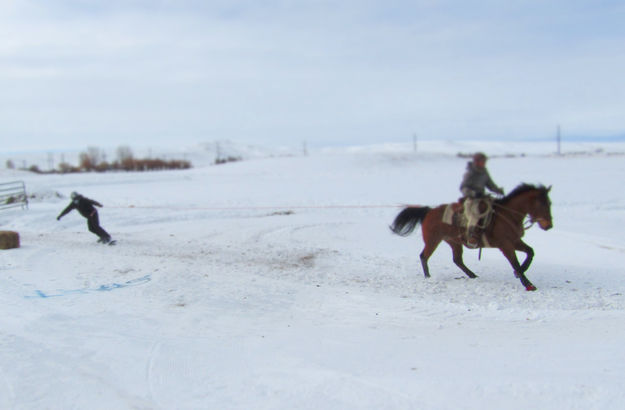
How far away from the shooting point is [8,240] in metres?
11.7

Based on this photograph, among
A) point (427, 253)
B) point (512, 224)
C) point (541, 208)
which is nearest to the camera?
point (541, 208)

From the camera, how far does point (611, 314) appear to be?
6504 millimetres

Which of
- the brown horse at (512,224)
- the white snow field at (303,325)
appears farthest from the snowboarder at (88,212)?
the brown horse at (512,224)

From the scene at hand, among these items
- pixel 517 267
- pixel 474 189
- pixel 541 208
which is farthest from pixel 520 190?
pixel 517 267

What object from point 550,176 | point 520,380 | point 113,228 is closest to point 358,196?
point 113,228

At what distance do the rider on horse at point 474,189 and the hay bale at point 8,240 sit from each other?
33.8 ft

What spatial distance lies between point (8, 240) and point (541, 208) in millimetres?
11548

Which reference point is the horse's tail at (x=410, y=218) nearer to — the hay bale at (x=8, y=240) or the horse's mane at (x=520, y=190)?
the horse's mane at (x=520, y=190)

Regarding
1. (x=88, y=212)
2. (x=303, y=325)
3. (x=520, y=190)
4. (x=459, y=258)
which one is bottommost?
(x=303, y=325)

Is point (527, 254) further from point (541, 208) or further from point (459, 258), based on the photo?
point (459, 258)

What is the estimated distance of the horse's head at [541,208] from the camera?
26.0 ft

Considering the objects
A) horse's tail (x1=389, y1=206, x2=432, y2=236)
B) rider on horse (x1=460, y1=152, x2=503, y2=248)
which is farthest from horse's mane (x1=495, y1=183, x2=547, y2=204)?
horse's tail (x1=389, y1=206, x2=432, y2=236)

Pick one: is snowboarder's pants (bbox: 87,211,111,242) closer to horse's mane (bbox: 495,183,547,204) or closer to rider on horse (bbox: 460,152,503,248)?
rider on horse (bbox: 460,152,503,248)

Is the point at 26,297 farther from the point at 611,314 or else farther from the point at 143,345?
the point at 611,314
